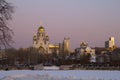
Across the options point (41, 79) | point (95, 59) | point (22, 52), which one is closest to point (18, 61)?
point (22, 52)

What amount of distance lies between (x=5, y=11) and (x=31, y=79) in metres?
9.63

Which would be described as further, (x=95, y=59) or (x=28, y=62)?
(x=95, y=59)

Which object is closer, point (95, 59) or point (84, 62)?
point (84, 62)

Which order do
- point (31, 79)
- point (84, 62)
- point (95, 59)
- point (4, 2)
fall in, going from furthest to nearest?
point (95, 59) → point (84, 62) → point (31, 79) → point (4, 2)

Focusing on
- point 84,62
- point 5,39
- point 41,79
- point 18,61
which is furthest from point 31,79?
point 18,61

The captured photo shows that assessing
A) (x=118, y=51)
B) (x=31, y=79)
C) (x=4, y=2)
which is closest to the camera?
(x=4, y=2)

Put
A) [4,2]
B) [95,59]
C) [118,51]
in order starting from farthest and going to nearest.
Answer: [95,59] < [118,51] < [4,2]

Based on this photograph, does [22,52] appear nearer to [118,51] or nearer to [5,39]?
[118,51]

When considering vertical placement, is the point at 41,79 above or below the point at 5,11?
below

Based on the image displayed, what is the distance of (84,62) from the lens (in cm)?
14975

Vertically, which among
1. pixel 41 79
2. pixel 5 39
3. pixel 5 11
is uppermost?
pixel 5 11

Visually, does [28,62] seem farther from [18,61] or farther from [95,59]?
[95,59]

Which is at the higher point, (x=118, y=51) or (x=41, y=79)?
(x=118, y=51)

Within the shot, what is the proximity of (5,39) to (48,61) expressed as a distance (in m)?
138
